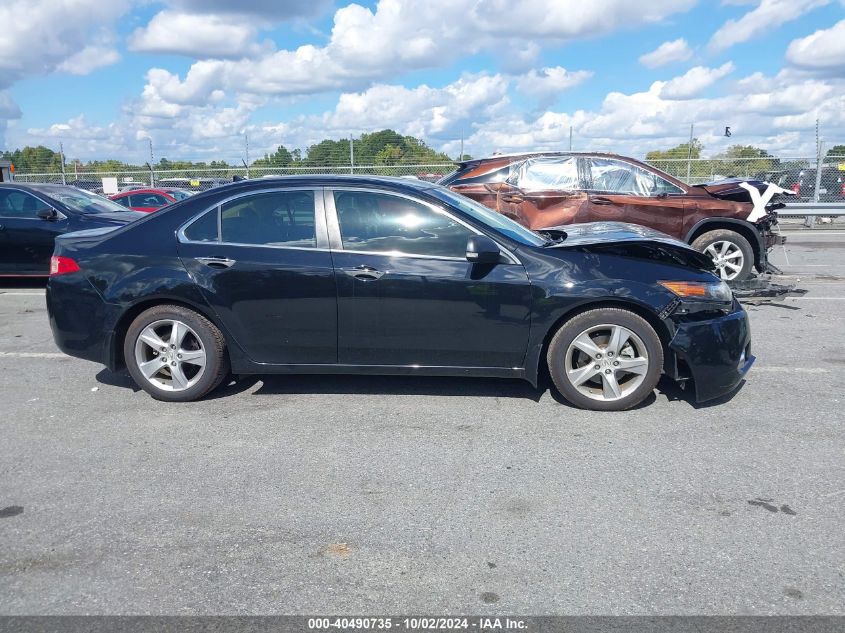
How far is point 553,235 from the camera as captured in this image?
555 cm

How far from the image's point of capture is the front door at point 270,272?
473 cm

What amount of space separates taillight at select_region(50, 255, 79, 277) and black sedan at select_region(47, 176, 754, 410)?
0.01 m

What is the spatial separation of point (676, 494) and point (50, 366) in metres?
5.15

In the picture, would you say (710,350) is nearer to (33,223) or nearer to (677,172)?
(33,223)

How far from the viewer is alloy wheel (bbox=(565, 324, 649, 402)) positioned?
4578mm

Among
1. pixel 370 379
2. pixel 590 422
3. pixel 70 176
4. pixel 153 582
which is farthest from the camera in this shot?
pixel 70 176

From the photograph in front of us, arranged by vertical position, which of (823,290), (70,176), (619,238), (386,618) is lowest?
(386,618)

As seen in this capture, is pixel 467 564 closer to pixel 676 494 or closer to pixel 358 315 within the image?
pixel 676 494

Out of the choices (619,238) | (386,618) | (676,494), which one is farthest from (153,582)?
(619,238)

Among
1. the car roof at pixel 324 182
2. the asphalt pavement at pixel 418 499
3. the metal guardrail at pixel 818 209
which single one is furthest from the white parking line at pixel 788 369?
the metal guardrail at pixel 818 209

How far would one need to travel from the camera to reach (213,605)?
9.05ft

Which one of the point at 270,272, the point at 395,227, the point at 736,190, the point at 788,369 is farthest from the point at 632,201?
the point at 270,272

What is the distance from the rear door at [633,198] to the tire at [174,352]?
553cm

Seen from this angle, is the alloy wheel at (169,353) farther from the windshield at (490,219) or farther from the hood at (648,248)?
the hood at (648,248)
